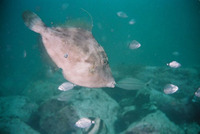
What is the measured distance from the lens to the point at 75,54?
6.28ft

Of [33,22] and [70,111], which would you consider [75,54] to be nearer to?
[33,22]

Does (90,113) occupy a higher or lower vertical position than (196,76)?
higher

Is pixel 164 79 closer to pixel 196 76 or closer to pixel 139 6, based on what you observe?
pixel 196 76

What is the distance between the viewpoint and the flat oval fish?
6.17ft

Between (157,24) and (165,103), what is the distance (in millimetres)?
138408

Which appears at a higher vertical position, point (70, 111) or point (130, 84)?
point (130, 84)

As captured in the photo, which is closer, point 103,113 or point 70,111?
point 70,111

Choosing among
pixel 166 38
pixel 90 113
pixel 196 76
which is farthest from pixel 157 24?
pixel 90 113

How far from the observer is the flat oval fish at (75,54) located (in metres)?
1.88

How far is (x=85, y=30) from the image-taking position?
230 cm

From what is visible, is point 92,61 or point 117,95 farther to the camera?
point 117,95

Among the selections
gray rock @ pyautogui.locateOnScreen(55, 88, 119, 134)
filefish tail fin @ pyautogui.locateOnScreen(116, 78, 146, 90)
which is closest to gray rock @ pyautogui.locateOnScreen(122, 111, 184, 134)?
gray rock @ pyautogui.locateOnScreen(55, 88, 119, 134)

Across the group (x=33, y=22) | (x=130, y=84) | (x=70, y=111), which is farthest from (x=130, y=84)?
(x=33, y=22)

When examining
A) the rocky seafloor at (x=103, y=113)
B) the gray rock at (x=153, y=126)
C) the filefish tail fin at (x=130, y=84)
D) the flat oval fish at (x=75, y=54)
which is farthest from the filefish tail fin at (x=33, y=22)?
the gray rock at (x=153, y=126)
